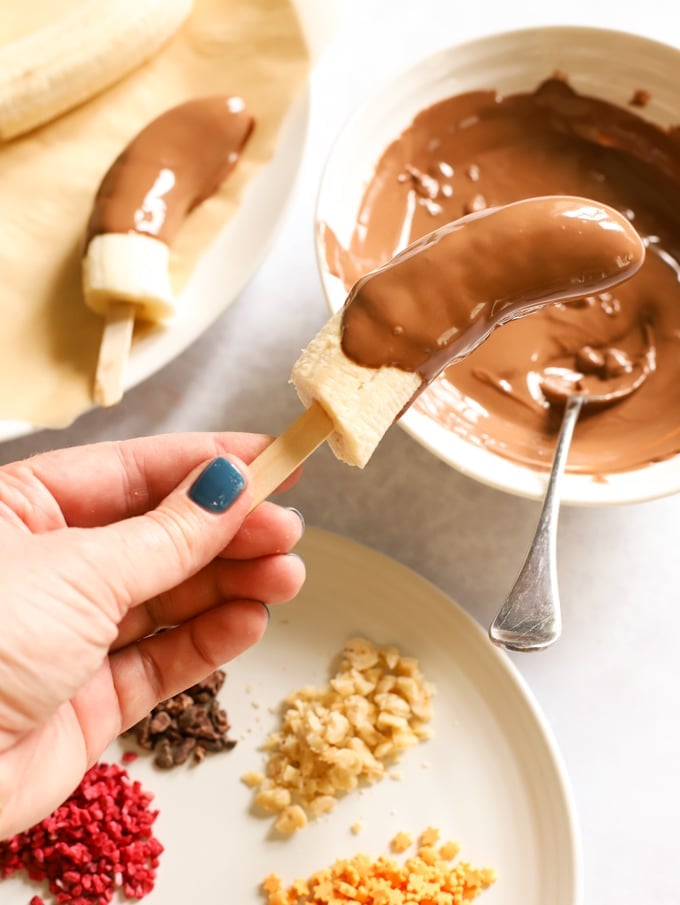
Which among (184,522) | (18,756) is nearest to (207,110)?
(184,522)

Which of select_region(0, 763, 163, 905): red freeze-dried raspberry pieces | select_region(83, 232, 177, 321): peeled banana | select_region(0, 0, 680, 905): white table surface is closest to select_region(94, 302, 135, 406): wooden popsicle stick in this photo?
select_region(83, 232, 177, 321): peeled banana

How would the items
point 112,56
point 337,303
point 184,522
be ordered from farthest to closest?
point 112,56 → point 337,303 → point 184,522

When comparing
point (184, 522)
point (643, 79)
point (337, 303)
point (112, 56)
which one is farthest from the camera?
point (112, 56)

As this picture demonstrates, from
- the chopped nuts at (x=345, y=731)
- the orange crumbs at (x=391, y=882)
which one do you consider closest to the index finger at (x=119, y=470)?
the chopped nuts at (x=345, y=731)

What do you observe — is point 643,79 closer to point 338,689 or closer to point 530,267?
point 530,267

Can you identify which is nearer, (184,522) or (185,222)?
(184,522)

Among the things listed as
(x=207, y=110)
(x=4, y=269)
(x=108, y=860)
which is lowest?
(x=108, y=860)
